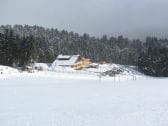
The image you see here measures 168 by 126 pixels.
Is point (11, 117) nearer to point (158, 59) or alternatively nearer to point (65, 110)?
point (65, 110)

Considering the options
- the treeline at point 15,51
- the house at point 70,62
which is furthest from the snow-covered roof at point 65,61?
the treeline at point 15,51

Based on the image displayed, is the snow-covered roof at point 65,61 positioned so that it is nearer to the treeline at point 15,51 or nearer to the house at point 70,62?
the house at point 70,62

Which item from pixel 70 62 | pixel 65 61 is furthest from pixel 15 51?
pixel 65 61

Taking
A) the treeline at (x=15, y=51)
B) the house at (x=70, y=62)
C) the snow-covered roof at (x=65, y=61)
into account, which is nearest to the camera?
the treeline at (x=15, y=51)

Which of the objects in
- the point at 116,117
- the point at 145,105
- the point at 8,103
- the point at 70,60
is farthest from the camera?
the point at 70,60

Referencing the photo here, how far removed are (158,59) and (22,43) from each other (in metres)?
51.0

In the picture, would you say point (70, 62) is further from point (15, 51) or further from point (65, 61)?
point (15, 51)

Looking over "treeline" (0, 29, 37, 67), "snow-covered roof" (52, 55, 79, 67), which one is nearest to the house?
"snow-covered roof" (52, 55, 79, 67)

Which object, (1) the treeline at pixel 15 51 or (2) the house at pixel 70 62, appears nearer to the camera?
(1) the treeline at pixel 15 51

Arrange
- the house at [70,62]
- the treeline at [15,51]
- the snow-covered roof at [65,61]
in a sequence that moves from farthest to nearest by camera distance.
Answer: the snow-covered roof at [65,61], the house at [70,62], the treeline at [15,51]

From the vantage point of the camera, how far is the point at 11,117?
2436 centimetres

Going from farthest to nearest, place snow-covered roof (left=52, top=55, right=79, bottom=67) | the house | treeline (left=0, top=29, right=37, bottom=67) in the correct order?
snow-covered roof (left=52, top=55, right=79, bottom=67) → the house → treeline (left=0, top=29, right=37, bottom=67)

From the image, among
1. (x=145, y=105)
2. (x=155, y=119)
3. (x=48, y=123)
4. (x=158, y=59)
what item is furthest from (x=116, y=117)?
(x=158, y=59)

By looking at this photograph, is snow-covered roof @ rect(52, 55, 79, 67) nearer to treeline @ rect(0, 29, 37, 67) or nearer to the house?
the house
